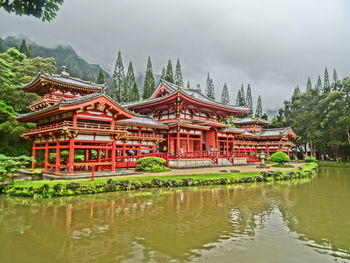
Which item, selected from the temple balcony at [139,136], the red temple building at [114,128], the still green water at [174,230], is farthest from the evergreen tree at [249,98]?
the still green water at [174,230]

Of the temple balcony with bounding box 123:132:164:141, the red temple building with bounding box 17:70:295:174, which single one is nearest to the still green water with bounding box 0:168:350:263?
the red temple building with bounding box 17:70:295:174

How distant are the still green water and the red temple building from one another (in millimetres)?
7482

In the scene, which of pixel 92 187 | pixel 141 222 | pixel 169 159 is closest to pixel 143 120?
pixel 169 159

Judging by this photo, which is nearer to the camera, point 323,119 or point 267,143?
point 323,119

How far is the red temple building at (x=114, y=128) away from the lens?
18.8 metres

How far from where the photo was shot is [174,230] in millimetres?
7676

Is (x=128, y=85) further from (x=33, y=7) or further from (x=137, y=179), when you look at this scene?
(x=33, y=7)

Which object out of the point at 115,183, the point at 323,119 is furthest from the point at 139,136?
the point at 323,119

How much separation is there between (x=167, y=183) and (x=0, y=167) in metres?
10.4

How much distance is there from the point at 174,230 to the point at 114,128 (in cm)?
1509

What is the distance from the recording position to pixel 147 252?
5969 millimetres

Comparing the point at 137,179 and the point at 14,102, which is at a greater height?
the point at 14,102

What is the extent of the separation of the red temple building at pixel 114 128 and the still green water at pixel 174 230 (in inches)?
295

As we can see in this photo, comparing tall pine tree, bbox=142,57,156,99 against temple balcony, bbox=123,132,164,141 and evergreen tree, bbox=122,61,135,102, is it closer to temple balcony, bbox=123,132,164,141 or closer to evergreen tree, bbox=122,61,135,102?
evergreen tree, bbox=122,61,135,102
